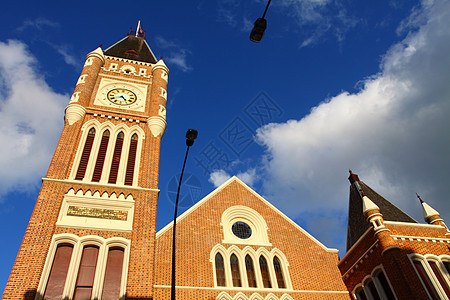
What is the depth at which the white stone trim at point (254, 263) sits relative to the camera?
711 inches

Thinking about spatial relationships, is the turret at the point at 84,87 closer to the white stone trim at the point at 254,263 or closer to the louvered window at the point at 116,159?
the louvered window at the point at 116,159

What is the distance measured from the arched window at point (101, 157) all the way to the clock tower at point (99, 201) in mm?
54

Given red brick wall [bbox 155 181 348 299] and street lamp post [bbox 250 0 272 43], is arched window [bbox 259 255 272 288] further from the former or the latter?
street lamp post [bbox 250 0 272 43]

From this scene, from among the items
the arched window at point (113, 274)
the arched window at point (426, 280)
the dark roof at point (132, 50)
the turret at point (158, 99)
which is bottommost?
the arched window at point (426, 280)

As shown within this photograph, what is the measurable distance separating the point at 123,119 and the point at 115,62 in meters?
7.47

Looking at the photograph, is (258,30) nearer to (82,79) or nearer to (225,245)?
(225,245)

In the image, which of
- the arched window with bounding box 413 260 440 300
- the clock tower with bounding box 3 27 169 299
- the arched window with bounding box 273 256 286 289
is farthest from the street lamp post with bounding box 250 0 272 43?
the arched window with bounding box 413 260 440 300

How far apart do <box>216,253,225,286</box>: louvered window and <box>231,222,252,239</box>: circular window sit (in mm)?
2005

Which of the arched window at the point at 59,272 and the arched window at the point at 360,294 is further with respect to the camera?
the arched window at the point at 360,294

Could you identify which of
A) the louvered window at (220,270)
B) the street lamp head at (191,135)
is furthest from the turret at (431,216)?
the street lamp head at (191,135)

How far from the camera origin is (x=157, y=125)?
22828mm

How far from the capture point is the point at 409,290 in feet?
50.7

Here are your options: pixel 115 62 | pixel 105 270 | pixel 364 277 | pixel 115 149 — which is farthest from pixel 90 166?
pixel 364 277

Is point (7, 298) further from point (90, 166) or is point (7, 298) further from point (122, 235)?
point (90, 166)
